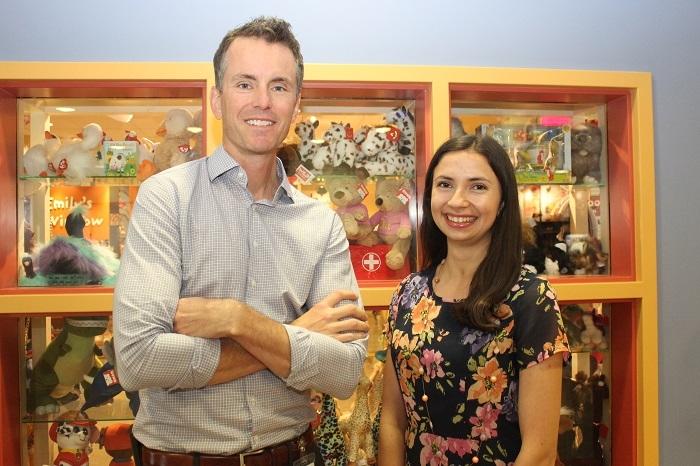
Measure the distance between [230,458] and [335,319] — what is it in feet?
1.29

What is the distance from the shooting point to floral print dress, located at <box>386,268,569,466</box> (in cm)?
155

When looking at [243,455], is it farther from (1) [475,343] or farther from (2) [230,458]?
(1) [475,343]

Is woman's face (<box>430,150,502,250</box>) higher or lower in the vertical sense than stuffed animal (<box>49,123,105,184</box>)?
lower

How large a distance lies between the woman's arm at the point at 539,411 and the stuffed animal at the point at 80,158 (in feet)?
6.67

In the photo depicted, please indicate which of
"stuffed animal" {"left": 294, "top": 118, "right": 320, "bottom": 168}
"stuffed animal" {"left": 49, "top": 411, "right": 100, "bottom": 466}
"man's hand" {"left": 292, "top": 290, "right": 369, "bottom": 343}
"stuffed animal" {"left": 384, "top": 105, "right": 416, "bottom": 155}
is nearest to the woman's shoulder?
"man's hand" {"left": 292, "top": 290, "right": 369, "bottom": 343}

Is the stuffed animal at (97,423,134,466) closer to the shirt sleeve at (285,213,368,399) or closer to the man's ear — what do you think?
the shirt sleeve at (285,213,368,399)

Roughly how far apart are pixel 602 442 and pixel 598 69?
1.74m

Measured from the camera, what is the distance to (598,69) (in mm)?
2820

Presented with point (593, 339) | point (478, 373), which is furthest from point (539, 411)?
point (593, 339)

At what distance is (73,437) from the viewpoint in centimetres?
269

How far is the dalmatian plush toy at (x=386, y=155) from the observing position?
280 centimetres

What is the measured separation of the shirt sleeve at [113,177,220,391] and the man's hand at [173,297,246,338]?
0.02 metres

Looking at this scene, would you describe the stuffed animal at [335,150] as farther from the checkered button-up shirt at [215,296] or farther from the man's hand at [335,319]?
the man's hand at [335,319]

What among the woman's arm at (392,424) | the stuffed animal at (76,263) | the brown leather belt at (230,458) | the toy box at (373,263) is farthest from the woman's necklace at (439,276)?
the stuffed animal at (76,263)
